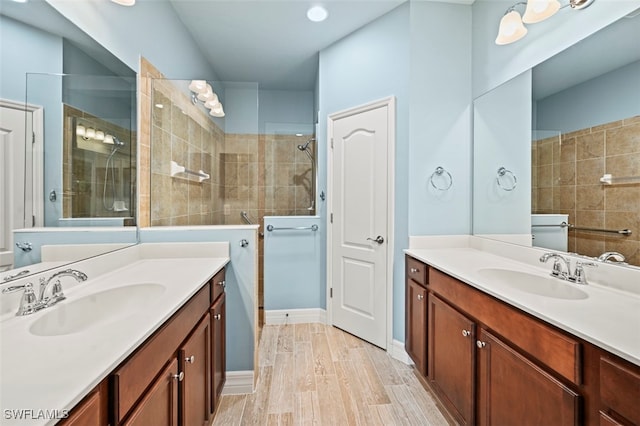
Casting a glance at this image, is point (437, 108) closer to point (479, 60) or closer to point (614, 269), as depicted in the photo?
point (479, 60)

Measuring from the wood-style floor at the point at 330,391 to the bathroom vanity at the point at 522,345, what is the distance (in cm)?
22

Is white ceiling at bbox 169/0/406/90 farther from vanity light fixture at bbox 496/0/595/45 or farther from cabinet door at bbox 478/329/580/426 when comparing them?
cabinet door at bbox 478/329/580/426

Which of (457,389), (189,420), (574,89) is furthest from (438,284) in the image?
(189,420)

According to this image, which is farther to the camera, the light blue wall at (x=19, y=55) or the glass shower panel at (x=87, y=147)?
the glass shower panel at (x=87, y=147)

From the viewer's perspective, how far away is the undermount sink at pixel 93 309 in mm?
981

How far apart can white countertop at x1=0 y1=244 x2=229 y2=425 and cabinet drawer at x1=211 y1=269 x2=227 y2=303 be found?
0.34 meters

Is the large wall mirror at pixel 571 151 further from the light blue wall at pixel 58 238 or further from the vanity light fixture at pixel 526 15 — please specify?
the light blue wall at pixel 58 238

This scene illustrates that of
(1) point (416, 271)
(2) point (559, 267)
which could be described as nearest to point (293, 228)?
(1) point (416, 271)

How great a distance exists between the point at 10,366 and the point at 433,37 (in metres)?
2.89

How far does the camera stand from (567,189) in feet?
5.40

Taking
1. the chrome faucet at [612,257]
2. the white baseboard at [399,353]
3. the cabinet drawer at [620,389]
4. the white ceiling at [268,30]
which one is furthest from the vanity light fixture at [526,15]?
the white baseboard at [399,353]

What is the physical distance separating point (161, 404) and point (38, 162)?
0.95 metres

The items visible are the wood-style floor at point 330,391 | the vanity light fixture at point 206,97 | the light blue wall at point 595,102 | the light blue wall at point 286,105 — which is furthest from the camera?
Result: the light blue wall at point 286,105

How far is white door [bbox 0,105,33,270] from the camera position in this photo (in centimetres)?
91
